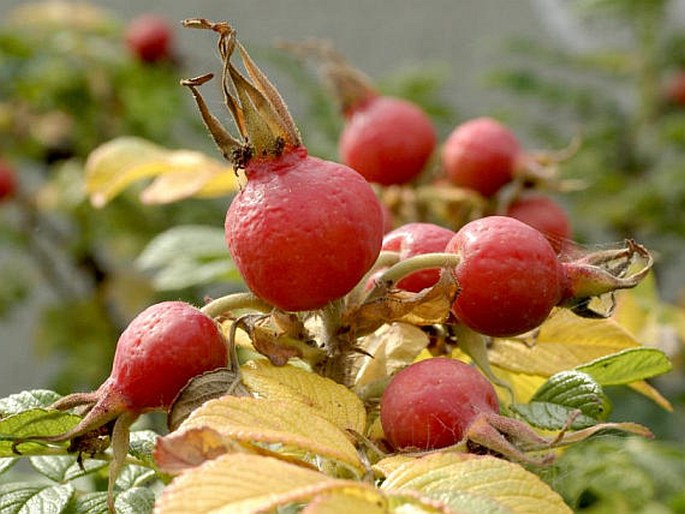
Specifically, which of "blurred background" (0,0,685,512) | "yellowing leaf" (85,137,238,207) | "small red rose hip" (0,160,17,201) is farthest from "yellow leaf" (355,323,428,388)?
"small red rose hip" (0,160,17,201)

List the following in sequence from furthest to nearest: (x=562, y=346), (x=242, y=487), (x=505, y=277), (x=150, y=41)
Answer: (x=150, y=41), (x=562, y=346), (x=505, y=277), (x=242, y=487)

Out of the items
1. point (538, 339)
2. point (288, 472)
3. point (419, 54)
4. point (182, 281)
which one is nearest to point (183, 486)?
point (288, 472)

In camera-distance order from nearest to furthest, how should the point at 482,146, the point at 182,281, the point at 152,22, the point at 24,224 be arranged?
the point at 482,146 < the point at 182,281 < the point at 152,22 < the point at 24,224

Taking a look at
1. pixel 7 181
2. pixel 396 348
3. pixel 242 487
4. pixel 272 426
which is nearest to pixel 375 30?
pixel 7 181

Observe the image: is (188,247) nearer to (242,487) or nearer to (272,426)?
(272,426)

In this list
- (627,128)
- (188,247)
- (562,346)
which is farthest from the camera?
(627,128)

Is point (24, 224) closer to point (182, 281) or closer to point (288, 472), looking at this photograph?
point (182, 281)

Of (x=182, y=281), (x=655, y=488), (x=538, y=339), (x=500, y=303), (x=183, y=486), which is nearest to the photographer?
(x=183, y=486)
